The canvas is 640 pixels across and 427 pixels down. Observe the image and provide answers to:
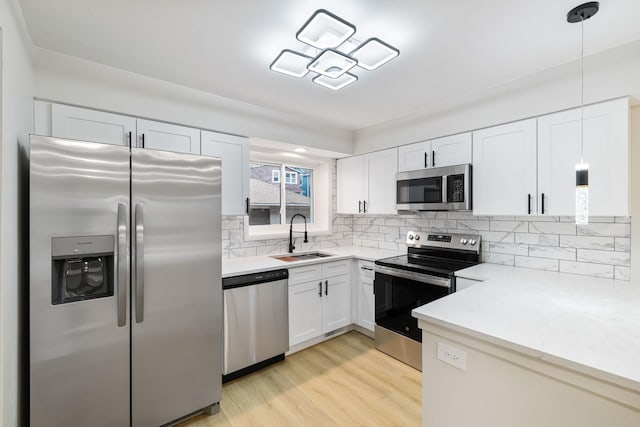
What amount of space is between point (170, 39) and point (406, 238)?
2.81 m

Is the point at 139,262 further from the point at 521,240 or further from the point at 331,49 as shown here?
the point at 521,240

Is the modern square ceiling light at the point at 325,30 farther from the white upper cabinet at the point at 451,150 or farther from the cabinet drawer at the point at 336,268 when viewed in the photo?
the cabinet drawer at the point at 336,268

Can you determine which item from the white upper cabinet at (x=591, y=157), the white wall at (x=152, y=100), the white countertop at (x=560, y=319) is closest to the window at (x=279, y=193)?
the white wall at (x=152, y=100)

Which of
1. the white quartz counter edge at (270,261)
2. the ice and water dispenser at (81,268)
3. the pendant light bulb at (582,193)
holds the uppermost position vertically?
the pendant light bulb at (582,193)

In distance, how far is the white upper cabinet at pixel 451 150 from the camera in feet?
8.58

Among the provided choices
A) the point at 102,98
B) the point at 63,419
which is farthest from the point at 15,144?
the point at 63,419

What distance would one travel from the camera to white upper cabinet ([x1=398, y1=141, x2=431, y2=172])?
2.91 m

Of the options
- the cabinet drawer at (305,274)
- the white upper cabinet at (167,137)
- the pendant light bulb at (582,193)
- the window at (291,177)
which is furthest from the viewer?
the window at (291,177)

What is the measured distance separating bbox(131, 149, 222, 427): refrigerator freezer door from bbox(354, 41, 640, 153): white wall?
6.92 ft

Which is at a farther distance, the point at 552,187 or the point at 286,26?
the point at 552,187

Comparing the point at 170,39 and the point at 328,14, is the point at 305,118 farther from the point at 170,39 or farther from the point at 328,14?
the point at 328,14

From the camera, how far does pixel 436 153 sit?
282 cm

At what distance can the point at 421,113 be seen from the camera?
9.74ft

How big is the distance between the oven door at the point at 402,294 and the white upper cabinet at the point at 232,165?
153 centimetres
